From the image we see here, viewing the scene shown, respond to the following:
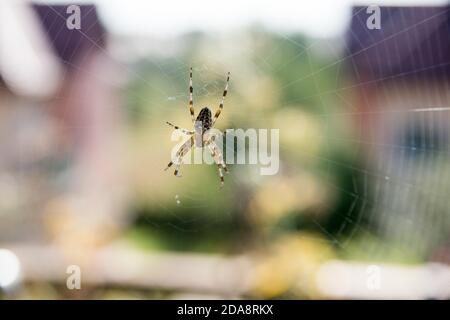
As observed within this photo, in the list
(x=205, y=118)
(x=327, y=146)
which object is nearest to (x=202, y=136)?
(x=205, y=118)

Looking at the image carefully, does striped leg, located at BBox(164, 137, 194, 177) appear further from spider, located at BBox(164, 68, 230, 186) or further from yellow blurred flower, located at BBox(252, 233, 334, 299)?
yellow blurred flower, located at BBox(252, 233, 334, 299)

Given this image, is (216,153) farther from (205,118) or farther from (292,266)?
(292,266)

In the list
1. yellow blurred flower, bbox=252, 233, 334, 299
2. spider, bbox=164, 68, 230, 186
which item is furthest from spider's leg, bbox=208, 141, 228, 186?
yellow blurred flower, bbox=252, 233, 334, 299

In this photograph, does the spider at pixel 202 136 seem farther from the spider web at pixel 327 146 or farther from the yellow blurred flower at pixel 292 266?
the yellow blurred flower at pixel 292 266

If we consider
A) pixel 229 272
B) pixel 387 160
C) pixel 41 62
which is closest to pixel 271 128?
pixel 387 160

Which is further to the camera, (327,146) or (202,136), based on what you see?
(327,146)

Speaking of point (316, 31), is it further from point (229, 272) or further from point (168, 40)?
point (229, 272)
